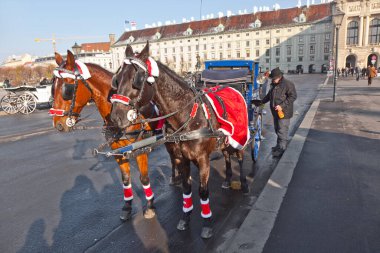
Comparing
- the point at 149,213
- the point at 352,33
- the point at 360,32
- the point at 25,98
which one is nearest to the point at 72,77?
the point at 149,213

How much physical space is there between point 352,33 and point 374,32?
4171 mm

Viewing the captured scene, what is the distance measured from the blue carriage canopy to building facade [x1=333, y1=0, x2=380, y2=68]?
63.8 m

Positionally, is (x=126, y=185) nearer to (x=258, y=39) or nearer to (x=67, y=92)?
(x=67, y=92)

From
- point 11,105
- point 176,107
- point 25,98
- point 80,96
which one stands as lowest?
point 11,105

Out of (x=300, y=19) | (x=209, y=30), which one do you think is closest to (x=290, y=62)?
(x=300, y=19)

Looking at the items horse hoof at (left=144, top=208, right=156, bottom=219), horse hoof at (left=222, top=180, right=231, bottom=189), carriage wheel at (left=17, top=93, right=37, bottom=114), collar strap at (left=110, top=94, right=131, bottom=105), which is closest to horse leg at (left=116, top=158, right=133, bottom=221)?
horse hoof at (left=144, top=208, right=156, bottom=219)

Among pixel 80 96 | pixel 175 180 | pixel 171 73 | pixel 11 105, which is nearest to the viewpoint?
pixel 171 73

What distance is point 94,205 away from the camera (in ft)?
15.5

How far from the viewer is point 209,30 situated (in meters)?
88.8

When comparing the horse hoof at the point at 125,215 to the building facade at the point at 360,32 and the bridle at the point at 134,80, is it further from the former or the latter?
the building facade at the point at 360,32

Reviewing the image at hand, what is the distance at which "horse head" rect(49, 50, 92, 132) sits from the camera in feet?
11.4

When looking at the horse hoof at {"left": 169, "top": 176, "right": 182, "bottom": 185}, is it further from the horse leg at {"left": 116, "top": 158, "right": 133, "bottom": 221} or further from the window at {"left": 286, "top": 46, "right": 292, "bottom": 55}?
the window at {"left": 286, "top": 46, "right": 292, "bottom": 55}

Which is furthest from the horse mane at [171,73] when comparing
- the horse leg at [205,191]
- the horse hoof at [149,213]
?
the horse hoof at [149,213]

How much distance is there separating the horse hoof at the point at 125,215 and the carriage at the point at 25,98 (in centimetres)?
1588
